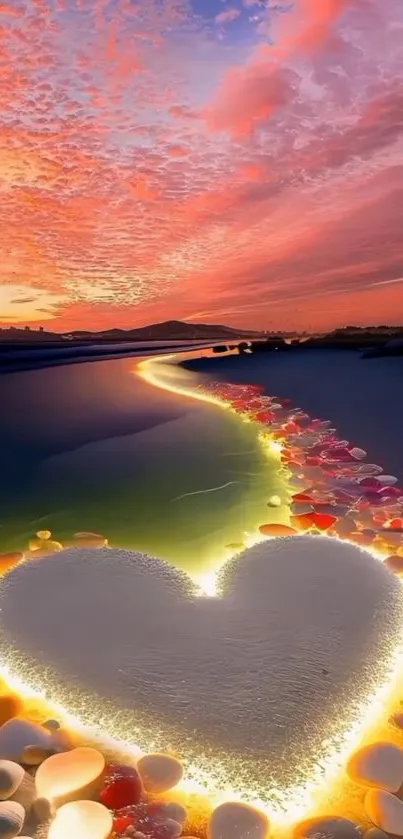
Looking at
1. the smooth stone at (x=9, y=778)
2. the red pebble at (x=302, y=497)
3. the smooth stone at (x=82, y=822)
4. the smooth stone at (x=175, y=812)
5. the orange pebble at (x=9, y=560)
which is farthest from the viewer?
the red pebble at (x=302, y=497)

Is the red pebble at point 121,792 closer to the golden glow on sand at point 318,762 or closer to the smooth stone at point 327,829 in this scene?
A: the golden glow on sand at point 318,762

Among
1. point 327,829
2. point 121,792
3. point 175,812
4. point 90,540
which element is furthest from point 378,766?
point 90,540

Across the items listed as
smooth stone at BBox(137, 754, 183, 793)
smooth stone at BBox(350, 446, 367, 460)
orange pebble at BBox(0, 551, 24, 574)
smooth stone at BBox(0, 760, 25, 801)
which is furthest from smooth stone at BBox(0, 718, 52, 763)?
smooth stone at BBox(350, 446, 367, 460)

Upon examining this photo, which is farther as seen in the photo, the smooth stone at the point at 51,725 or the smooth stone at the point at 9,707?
the smooth stone at the point at 9,707

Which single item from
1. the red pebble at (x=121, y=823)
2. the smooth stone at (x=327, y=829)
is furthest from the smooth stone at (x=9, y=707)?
the smooth stone at (x=327, y=829)

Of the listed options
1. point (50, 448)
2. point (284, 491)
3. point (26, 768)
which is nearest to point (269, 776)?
point (26, 768)

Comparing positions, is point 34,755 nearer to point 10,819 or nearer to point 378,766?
point 10,819
